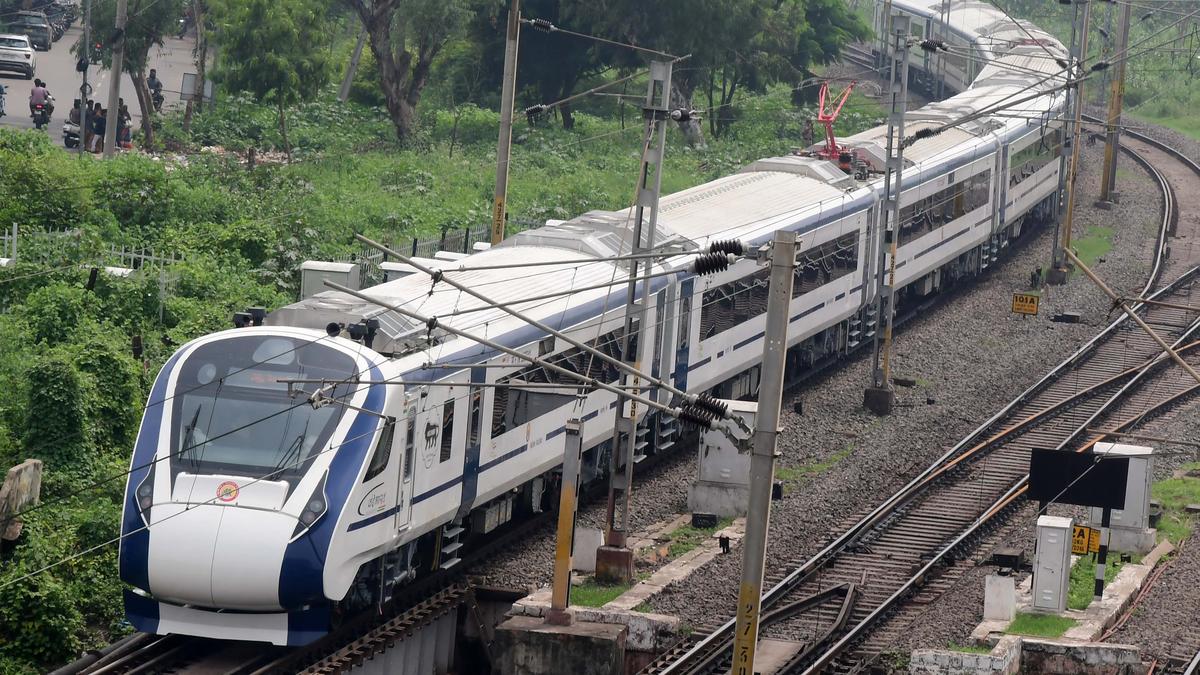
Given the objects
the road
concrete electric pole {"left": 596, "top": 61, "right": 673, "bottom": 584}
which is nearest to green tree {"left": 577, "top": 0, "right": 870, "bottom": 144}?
the road

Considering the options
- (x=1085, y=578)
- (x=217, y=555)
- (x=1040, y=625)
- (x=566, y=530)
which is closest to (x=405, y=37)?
(x=1085, y=578)

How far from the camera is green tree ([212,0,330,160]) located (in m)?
42.5

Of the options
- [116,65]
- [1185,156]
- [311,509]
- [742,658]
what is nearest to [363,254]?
[116,65]

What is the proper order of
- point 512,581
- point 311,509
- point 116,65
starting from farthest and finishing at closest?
point 116,65 → point 512,581 → point 311,509

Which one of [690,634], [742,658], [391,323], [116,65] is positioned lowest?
[690,634]

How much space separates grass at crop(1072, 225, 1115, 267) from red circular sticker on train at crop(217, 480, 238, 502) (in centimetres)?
2782

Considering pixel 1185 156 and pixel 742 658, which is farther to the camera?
pixel 1185 156

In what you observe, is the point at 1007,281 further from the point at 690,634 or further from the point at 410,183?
the point at 690,634

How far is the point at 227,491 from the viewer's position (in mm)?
17000

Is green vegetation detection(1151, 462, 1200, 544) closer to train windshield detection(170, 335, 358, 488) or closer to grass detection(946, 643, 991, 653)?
grass detection(946, 643, 991, 653)

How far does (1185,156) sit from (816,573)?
125 feet

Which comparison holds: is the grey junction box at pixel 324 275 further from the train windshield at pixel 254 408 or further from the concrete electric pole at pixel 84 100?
the concrete electric pole at pixel 84 100

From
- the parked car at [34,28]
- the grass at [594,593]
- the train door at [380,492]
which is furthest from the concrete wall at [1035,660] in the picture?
the parked car at [34,28]

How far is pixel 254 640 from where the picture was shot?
17.2 m
